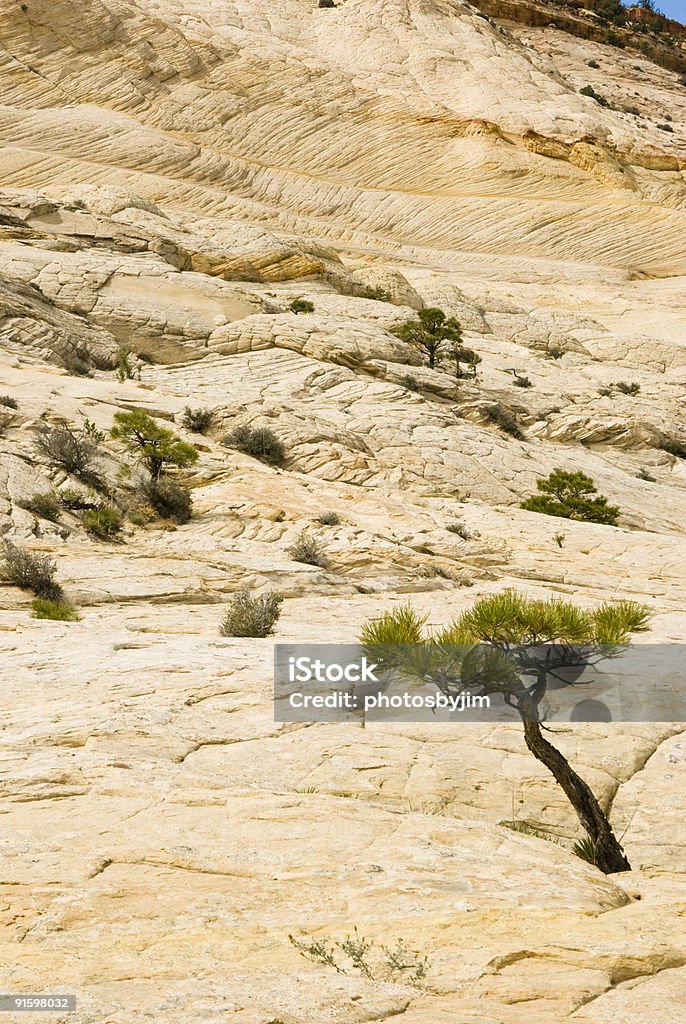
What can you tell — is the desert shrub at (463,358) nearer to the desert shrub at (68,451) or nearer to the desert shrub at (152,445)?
the desert shrub at (152,445)

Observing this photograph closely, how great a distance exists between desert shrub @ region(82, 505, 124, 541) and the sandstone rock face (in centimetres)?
47

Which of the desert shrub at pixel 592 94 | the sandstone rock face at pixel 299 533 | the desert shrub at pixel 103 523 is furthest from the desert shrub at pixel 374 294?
the desert shrub at pixel 592 94

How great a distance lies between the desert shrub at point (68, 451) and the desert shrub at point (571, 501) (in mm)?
9950

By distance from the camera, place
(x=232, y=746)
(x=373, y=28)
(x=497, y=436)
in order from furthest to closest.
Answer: (x=373, y=28), (x=497, y=436), (x=232, y=746)

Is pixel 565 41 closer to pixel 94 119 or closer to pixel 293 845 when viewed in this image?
pixel 94 119

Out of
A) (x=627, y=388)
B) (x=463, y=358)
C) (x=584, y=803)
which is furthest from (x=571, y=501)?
(x=584, y=803)

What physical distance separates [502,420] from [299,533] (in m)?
13.6

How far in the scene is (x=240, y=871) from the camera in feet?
15.6

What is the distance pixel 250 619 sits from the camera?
1055cm

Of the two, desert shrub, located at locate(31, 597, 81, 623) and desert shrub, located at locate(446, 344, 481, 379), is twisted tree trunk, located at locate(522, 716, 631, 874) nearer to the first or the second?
desert shrub, located at locate(31, 597, 81, 623)

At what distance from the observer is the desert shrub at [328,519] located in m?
16.6

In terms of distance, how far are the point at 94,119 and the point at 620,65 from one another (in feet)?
240

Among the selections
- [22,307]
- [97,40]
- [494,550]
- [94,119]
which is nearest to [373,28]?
[97,40]

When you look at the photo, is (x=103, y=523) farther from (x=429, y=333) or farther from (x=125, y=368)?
(x=429, y=333)
